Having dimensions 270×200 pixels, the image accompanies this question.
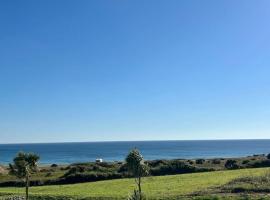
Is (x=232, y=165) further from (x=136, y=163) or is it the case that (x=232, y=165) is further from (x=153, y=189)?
(x=136, y=163)

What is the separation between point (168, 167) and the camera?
105688mm

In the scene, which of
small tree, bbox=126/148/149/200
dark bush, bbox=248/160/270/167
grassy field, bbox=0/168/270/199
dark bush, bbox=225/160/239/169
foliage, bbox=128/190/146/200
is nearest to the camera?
foliage, bbox=128/190/146/200

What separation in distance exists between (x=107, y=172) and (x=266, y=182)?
41885 mm

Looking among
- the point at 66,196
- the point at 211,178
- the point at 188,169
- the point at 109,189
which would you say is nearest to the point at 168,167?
the point at 188,169

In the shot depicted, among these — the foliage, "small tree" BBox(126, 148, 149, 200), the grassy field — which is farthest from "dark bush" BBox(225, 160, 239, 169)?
"small tree" BBox(126, 148, 149, 200)

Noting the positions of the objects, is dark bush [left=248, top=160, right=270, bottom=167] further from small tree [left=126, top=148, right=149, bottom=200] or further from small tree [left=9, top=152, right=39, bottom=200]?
small tree [left=9, top=152, right=39, bottom=200]

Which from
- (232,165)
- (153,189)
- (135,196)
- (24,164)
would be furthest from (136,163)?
(232,165)

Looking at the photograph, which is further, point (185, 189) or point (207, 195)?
point (185, 189)

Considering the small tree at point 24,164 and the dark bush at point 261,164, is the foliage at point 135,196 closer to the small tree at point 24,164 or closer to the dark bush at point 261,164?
the small tree at point 24,164

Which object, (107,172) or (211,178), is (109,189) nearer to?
(211,178)

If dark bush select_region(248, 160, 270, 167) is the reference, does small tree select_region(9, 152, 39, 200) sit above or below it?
above

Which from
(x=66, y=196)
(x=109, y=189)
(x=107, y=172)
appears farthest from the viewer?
(x=107, y=172)

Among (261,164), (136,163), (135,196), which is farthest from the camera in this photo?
(261,164)

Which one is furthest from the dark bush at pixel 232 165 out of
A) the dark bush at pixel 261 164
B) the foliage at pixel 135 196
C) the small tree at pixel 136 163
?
the small tree at pixel 136 163
